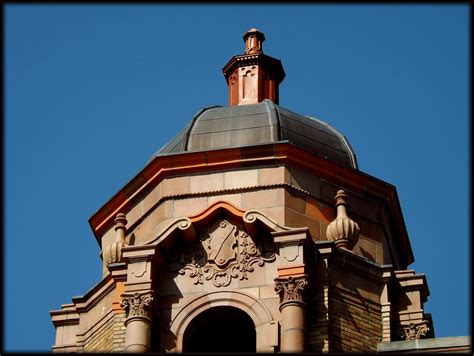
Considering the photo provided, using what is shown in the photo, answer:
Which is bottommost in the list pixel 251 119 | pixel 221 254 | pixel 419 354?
pixel 419 354

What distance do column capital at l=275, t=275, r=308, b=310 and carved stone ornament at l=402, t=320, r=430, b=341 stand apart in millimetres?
2936

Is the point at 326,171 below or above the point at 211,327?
above

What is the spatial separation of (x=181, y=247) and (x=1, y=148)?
1408 cm

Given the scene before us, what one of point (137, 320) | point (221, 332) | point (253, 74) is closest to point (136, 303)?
point (137, 320)

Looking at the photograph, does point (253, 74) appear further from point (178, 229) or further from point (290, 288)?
point (290, 288)

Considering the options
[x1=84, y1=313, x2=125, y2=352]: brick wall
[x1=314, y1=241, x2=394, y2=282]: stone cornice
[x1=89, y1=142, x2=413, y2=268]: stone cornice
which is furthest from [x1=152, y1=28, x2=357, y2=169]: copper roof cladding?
[x1=84, y1=313, x2=125, y2=352]: brick wall

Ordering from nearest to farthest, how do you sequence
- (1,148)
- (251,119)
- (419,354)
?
(1,148) → (419,354) → (251,119)

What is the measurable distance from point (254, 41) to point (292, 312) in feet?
37.6

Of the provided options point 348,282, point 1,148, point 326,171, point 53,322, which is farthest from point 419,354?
point 1,148

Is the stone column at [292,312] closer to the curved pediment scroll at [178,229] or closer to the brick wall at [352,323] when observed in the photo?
the brick wall at [352,323]

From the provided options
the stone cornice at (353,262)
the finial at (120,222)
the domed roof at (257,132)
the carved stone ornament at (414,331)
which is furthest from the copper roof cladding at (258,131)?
the carved stone ornament at (414,331)

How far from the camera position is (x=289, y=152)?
40969 mm

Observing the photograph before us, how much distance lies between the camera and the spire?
4641 centimetres

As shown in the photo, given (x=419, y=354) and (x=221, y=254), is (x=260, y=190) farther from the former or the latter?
(x=419, y=354)
